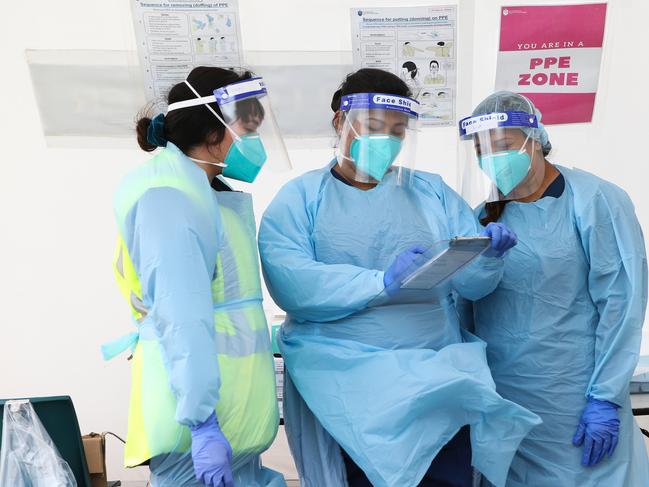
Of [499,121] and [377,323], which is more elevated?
[499,121]

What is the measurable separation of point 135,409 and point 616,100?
7.50 ft

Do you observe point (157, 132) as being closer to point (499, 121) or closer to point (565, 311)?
point (499, 121)

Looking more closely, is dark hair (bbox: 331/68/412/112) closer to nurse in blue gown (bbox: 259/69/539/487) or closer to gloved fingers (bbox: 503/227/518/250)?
nurse in blue gown (bbox: 259/69/539/487)

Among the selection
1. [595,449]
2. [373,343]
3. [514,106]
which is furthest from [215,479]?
[514,106]

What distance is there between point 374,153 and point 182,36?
4.36 feet

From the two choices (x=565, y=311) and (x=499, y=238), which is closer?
(x=499, y=238)

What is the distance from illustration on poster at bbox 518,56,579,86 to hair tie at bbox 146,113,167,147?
5.66 feet

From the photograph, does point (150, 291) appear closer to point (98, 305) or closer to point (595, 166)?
point (98, 305)

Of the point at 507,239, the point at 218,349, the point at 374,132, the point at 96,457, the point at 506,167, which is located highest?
the point at 374,132

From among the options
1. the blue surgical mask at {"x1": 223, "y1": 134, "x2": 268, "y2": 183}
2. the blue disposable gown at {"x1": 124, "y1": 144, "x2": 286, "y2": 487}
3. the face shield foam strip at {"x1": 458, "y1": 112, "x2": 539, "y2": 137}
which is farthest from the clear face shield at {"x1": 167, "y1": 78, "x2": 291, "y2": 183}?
the face shield foam strip at {"x1": 458, "y1": 112, "x2": 539, "y2": 137}

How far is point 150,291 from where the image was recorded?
3.24 ft

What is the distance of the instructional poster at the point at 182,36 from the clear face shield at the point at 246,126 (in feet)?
3.94

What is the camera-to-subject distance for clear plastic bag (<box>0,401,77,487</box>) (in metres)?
1.47

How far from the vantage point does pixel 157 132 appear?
119 centimetres
